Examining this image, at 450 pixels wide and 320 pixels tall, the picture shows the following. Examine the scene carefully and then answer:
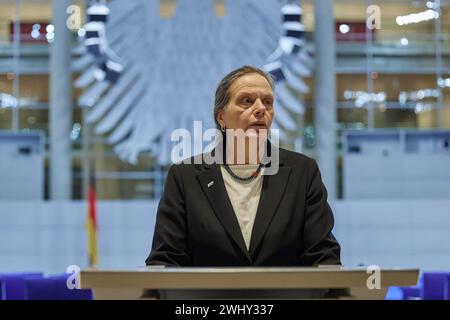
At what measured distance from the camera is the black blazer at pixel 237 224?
1.76m

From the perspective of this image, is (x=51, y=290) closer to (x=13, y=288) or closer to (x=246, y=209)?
(x=13, y=288)

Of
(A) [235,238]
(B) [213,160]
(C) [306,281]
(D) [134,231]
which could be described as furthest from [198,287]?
(D) [134,231]

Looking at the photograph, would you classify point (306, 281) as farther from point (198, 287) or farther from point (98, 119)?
point (98, 119)

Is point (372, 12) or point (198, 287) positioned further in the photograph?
point (372, 12)

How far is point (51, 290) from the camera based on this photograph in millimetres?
6586

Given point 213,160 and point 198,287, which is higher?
point 213,160

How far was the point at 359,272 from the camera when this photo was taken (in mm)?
1093

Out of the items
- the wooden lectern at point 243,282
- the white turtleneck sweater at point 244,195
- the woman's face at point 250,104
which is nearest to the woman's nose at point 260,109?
the woman's face at point 250,104

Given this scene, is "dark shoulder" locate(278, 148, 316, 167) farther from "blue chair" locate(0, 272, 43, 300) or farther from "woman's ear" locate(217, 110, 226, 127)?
"blue chair" locate(0, 272, 43, 300)

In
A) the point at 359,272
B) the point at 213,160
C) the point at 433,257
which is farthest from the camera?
the point at 433,257

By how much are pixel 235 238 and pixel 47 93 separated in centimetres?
1226

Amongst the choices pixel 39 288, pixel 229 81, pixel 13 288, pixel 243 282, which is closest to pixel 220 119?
pixel 229 81

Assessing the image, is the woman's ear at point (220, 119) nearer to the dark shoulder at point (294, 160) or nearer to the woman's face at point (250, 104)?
the woman's face at point (250, 104)

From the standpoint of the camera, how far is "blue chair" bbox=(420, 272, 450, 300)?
25.2 ft
